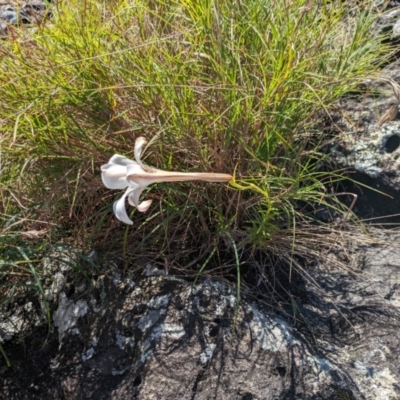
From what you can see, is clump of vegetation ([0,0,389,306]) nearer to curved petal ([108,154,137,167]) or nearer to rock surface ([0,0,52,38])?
rock surface ([0,0,52,38])

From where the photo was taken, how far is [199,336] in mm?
1125

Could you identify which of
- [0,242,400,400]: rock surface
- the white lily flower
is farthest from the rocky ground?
the white lily flower

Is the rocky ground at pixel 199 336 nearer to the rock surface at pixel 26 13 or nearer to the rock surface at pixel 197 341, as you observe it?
the rock surface at pixel 197 341

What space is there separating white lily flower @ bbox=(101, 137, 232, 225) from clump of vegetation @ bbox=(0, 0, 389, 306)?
292 mm

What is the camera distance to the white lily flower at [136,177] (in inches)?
33.5

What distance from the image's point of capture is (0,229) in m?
1.26

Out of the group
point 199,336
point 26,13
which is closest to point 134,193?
point 199,336

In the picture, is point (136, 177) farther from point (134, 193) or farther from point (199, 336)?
point (199, 336)

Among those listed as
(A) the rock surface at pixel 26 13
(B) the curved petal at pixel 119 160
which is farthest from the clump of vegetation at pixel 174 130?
(B) the curved petal at pixel 119 160

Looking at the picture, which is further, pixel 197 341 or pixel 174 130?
pixel 174 130

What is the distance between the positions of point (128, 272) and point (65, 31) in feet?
1.74

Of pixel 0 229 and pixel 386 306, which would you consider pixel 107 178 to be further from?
pixel 386 306

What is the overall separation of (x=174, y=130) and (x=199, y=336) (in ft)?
1.35

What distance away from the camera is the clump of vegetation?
124cm
